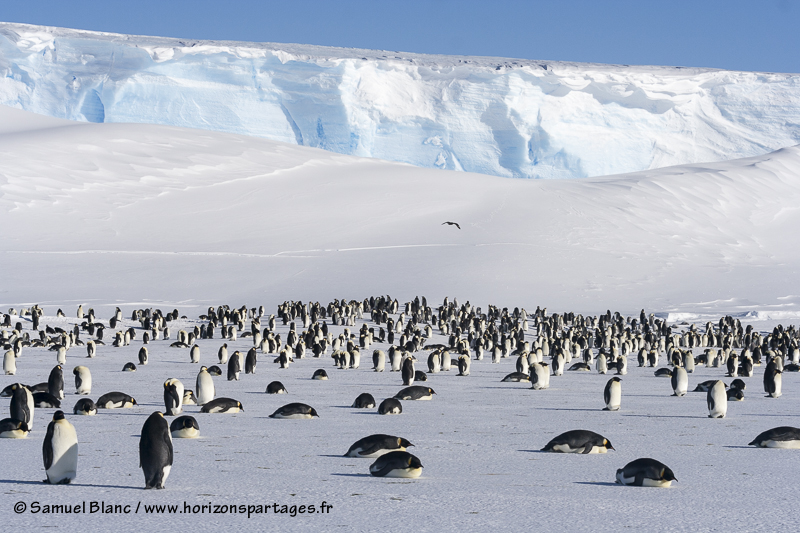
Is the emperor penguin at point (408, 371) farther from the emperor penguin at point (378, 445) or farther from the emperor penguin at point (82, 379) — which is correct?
the emperor penguin at point (378, 445)

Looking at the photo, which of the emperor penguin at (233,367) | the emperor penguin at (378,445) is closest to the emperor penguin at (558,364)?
the emperor penguin at (233,367)

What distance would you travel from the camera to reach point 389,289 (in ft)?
101

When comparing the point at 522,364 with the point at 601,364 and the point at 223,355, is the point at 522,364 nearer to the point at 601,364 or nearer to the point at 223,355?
the point at 601,364

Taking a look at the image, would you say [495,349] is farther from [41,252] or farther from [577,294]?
[41,252]

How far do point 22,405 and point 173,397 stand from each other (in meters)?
1.44

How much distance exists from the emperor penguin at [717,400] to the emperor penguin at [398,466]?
4428 mm

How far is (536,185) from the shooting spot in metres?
46.7

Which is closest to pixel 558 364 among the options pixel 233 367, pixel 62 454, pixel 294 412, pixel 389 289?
pixel 233 367

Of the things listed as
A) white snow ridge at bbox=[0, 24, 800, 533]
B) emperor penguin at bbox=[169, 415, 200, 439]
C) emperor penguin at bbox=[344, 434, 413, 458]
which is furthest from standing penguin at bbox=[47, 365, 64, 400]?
emperor penguin at bbox=[344, 434, 413, 458]

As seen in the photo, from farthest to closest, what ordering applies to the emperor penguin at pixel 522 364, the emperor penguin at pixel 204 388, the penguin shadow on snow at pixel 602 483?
the emperor penguin at pixel 522 364 → the emperor penguin at pixel 204 388 → the penguin shadow on snow at pixel 602 483

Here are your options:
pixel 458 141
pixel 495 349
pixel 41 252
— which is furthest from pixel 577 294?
pixel 458 141

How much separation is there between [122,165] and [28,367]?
31700 millimetres

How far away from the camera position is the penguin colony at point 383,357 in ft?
18.4

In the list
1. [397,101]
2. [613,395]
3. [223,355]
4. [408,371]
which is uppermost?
[397,101]
